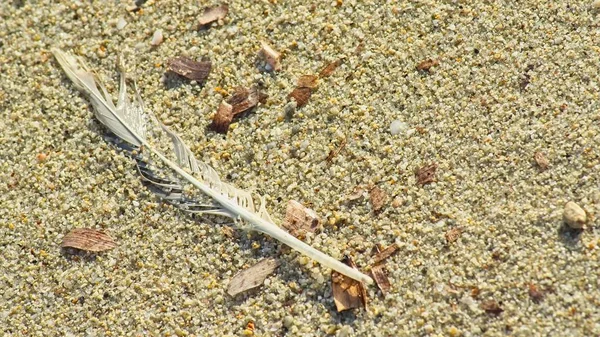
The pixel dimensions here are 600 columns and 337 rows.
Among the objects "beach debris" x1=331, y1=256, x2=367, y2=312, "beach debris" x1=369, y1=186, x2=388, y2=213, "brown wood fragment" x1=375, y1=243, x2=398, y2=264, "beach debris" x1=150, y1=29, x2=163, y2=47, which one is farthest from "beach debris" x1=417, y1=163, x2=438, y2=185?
"beach debris" x1=150, y1=29, x2=163, y2=47

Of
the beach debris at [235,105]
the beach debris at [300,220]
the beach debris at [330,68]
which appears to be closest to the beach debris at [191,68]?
the beach debris at [235,105]

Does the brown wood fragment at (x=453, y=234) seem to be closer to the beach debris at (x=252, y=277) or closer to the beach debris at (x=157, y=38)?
the beach debris at (x=252, y=277)

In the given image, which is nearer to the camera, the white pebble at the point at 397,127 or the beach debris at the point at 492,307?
the beach debris at the point at 492,307

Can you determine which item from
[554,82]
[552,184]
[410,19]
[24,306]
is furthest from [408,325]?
[24,306]

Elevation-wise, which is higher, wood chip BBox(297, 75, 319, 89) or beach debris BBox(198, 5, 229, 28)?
beach debris BBox(198, 5, 229, 28)

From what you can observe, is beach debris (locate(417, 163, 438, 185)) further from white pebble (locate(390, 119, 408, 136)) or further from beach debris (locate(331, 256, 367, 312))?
beach debris (locate(331, 256, 367, 312))
